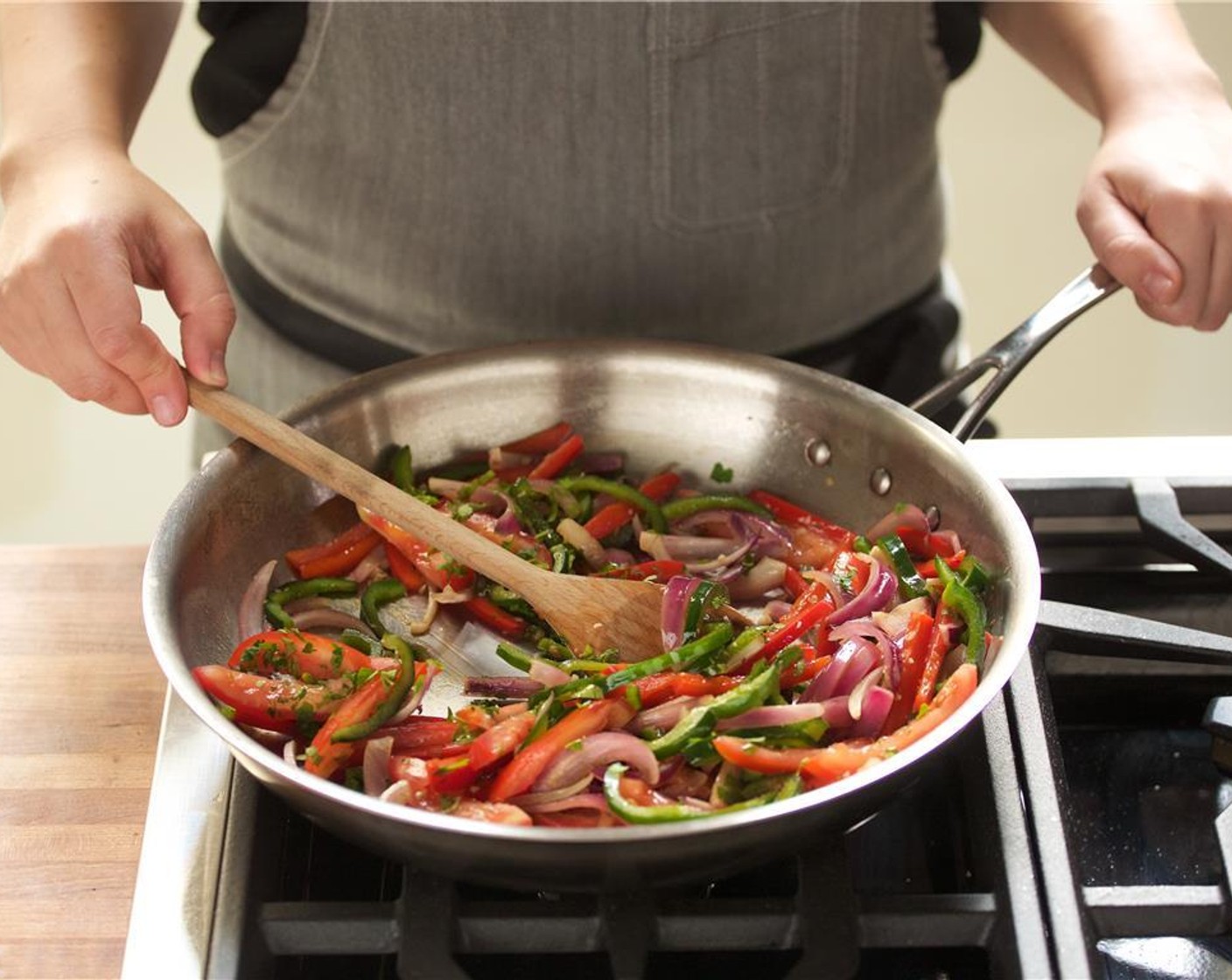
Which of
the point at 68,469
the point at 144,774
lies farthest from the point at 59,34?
the point at 68,469

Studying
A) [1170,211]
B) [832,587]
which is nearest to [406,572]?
[832,587]

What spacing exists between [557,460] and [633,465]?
0.08 meters

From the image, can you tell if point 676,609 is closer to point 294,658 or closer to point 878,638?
point 878,638

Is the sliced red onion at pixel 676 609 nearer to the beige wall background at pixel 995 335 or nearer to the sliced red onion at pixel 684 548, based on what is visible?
the sliced red onion at pixel 684 548

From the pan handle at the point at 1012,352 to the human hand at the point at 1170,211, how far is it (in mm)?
25

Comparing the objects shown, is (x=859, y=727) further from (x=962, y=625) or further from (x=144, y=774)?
(x=144, y=774)

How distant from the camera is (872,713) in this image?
998mm

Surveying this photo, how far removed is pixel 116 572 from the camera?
48.2 inches

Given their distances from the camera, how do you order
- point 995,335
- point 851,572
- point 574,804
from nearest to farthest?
1. point 574,804
2. point 851,572
3. point 995,335

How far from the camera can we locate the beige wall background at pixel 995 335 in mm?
2814

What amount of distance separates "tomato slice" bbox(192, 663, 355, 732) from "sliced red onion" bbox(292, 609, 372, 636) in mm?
138

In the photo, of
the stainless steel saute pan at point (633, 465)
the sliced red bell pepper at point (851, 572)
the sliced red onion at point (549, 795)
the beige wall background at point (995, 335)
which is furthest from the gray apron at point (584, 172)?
the beige wall background at point (995, 335)

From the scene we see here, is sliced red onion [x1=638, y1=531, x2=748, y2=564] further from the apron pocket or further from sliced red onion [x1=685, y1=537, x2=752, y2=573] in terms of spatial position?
the apron pocket

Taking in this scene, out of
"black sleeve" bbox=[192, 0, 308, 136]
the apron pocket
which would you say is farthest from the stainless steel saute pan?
"black sleeve" bbox=[192, 0, 308, 136]
